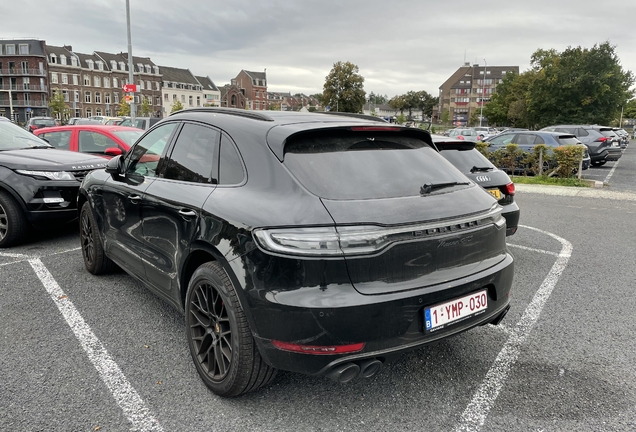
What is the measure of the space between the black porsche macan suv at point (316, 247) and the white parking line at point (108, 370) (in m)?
0.40

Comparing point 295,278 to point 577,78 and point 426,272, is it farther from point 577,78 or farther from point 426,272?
point 577,78

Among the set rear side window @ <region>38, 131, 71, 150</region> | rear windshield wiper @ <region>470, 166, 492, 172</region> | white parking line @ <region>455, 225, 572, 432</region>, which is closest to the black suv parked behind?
rear side window @ <region>38, 131, 71, 150</region>

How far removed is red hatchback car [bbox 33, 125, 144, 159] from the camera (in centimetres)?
863

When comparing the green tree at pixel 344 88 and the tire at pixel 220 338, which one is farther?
the green tree at pixel 344 88

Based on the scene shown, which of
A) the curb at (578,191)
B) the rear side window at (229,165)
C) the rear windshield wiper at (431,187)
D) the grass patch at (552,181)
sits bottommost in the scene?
the curb at (578,191)

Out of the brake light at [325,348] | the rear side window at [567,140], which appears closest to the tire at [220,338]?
the brake light at [325,348]

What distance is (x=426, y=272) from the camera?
237 centimetres

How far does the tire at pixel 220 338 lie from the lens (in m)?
2.43

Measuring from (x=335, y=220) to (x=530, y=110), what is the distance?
160 ft

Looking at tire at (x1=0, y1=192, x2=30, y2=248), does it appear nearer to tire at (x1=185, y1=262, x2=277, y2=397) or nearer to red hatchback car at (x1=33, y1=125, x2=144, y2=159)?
red hatchback car at (x1=33, y1=125, x2=144, y2=159)

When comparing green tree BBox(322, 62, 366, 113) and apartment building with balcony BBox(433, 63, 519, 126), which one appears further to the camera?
apartment building with balcony BBox(433, 63, 519, 126)

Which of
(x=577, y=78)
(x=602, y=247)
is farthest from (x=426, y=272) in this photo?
(x=577, y=78)

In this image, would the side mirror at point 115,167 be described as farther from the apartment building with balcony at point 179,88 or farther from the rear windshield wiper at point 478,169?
the apartment building with balcony at point 179,88

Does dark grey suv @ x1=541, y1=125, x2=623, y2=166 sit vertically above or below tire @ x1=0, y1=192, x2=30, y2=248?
above
